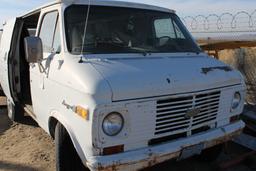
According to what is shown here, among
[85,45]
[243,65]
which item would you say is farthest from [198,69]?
[243,65]

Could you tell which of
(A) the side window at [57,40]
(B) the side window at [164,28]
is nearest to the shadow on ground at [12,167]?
(A) the side window at [57,40]

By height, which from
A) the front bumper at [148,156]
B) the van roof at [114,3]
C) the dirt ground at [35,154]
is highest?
the van roof at [114,3]

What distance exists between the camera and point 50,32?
535 centimetres

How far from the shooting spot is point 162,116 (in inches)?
160

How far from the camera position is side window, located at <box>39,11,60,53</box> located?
5.11 metres

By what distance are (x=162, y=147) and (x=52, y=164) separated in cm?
217

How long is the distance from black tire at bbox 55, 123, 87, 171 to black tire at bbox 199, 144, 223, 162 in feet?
6.54

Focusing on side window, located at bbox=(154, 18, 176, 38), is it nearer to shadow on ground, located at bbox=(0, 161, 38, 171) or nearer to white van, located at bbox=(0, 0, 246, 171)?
white van, located at bbox=(0, 0, 246, 171)

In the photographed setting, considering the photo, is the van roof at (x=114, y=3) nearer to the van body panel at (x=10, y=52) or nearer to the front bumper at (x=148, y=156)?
the van body panel at (x=10, y=52)

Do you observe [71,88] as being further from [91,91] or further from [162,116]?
[162,116]

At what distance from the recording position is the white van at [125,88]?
3.82m

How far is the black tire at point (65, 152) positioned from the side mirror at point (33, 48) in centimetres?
94

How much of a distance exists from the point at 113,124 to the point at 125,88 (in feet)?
1.16

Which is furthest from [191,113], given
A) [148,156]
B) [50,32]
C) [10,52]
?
[10,52]
